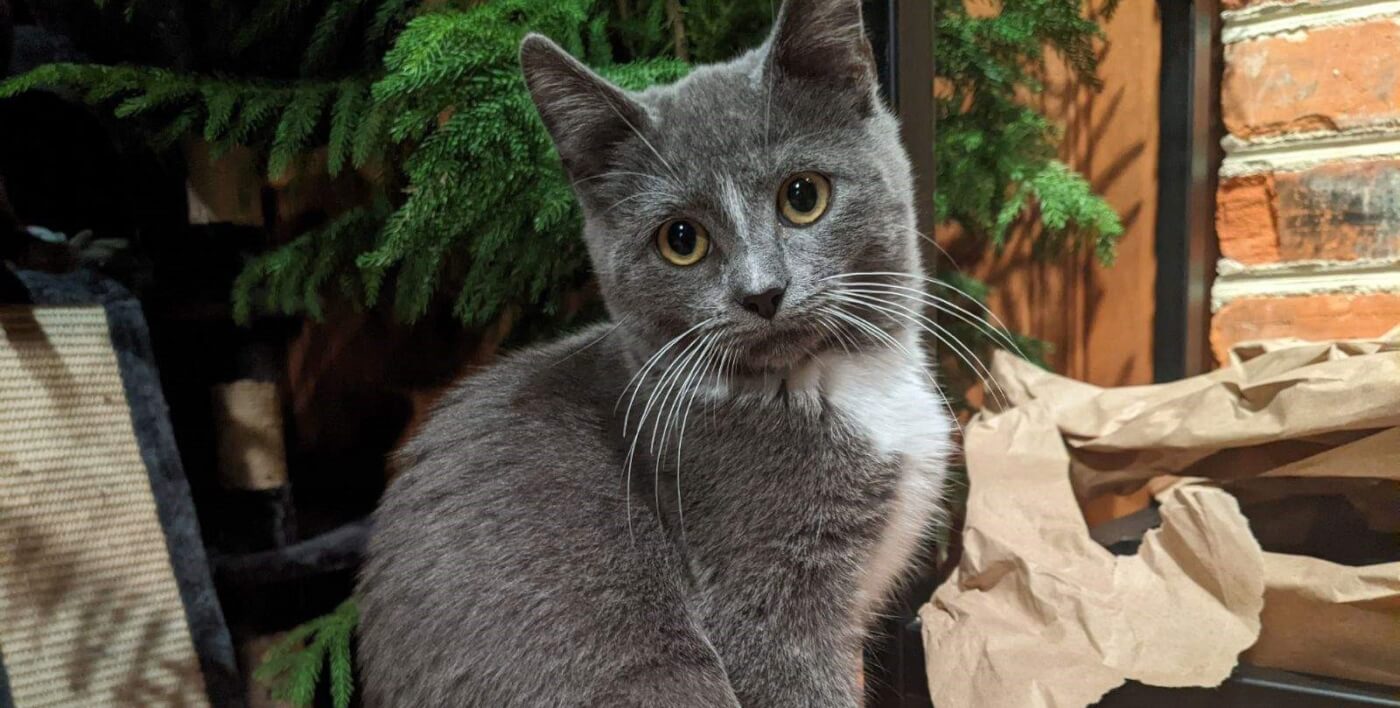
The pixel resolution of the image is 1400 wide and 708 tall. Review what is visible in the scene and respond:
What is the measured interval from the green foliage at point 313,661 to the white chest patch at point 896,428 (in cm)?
55

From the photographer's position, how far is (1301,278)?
1.11m

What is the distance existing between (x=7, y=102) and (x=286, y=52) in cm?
27

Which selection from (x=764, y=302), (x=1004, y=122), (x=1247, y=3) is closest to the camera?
(x=764, y=302)

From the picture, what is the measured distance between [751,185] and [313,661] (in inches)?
27.2

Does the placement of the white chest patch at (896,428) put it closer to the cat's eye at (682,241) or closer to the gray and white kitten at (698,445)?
the gray and white kitten at (698,445)

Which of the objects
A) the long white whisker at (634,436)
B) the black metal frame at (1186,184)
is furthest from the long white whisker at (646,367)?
the black metal frame at (1186,184)

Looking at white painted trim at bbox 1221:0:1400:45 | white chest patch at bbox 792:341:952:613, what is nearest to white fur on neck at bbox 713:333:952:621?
white chest patch at bbox 792:341:952:613

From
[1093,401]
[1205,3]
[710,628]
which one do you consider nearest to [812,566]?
[710,628]

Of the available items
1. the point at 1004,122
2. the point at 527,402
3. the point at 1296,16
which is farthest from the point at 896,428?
the point at 1296,16

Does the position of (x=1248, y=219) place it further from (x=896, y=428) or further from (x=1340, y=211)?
(x=896, y=428)

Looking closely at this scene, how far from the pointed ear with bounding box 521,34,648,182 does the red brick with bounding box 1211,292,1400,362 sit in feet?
3.23

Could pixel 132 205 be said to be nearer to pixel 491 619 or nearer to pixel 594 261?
pixel 594 261

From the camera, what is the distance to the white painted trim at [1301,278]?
1.05 metres

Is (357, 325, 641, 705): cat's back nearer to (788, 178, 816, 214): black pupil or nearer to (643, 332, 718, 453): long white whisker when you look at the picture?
(643, 332, 718, 453): long white whisker
